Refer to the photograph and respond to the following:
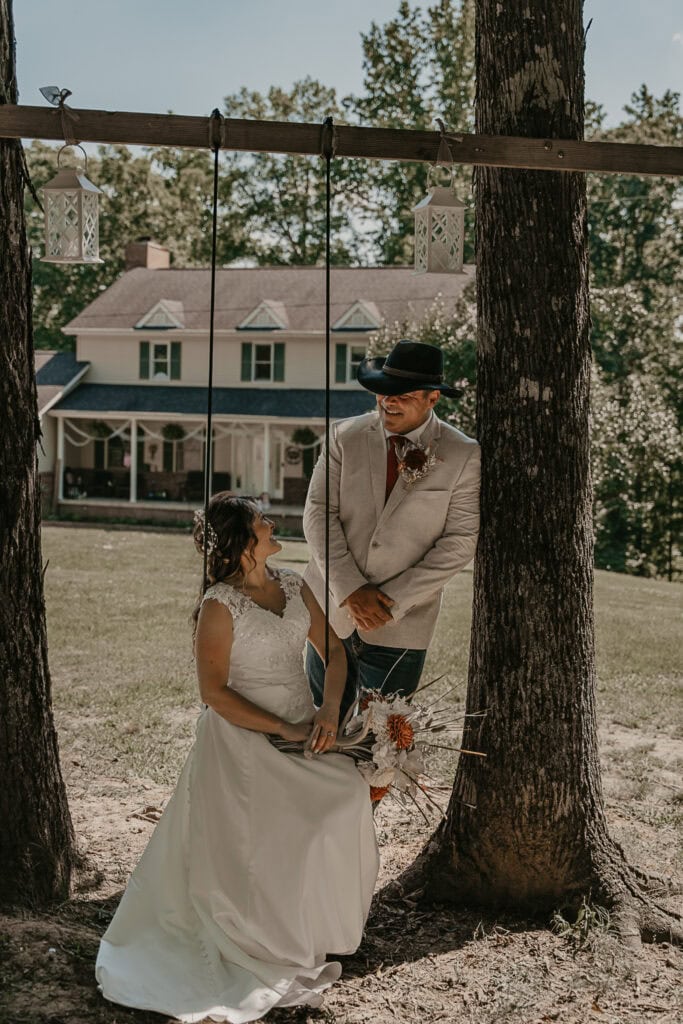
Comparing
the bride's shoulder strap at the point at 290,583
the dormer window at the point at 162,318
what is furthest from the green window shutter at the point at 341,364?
the bride's shoulder strap at the point at 290,583

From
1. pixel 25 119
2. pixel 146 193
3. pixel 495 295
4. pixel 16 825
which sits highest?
pixel 146 193

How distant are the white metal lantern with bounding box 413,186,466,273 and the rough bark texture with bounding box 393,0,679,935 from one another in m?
0.33

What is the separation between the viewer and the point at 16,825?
420 cm

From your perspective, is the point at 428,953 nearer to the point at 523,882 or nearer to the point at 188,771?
the point at 523,882

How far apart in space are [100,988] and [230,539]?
61.9 inches

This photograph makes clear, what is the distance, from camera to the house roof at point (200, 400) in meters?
28.8

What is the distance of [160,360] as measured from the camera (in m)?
31.0

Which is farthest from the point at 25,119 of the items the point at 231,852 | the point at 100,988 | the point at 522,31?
the point at 100,988

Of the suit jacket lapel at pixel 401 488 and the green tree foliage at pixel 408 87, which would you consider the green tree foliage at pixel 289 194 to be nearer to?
the green tree foliage at pixel 408 87

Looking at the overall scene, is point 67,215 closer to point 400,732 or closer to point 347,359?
point 400,732

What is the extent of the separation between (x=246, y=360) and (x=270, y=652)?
26.7 meters

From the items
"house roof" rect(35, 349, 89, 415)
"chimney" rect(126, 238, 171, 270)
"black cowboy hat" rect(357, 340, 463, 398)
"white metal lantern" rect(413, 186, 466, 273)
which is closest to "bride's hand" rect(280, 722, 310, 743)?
"black cowboy hat" rect(357, 340, 463, 398)

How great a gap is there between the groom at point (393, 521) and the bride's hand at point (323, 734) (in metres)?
0.43

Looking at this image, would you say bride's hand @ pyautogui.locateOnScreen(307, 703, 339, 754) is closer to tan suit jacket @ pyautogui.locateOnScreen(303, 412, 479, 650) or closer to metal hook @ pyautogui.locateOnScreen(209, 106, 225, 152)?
tan suit jacket @ pyautogui.locateOnScreen(303, 412, 479, 650)
